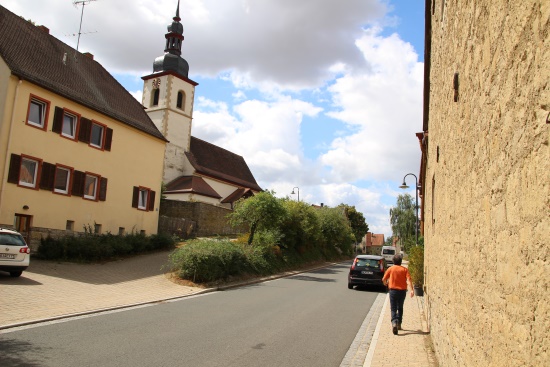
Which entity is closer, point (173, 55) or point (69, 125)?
point (69, 125)

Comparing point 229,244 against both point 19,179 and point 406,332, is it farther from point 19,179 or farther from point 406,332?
point 406,332

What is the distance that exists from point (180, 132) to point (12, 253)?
42204mm

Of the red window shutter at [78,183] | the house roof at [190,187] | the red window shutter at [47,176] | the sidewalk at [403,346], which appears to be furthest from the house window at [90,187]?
the house roof at [190,187]

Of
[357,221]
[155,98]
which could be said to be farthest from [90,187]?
[357,221]

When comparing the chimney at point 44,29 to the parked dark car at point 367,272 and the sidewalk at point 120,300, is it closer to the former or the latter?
the sidewalk at point 120,300

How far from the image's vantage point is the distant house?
175 ft

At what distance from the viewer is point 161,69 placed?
57500 millimetres

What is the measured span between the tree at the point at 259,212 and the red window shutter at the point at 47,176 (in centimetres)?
1006

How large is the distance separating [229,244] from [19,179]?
10175mm

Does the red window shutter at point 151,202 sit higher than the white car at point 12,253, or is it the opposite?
the red window shutter at point 151,202

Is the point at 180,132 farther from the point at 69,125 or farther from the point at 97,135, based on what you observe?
the point at 69,125

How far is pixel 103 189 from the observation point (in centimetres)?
2722

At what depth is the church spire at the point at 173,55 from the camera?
57.2 meters

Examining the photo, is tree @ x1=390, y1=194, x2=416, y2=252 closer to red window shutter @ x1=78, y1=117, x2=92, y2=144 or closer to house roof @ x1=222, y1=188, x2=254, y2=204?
house roof @ x1=222, y1=188, x2=254, y2=204
